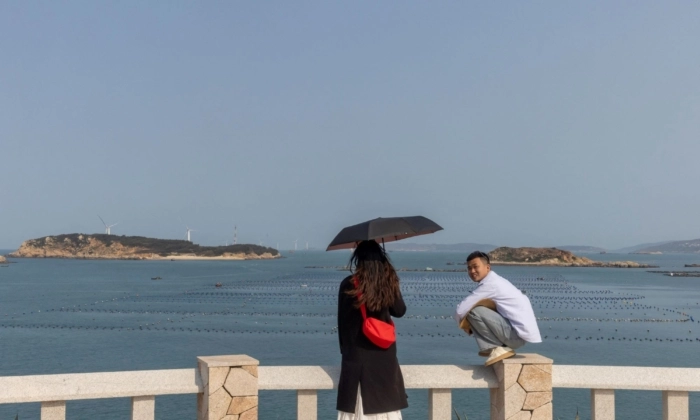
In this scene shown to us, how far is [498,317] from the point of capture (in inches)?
200

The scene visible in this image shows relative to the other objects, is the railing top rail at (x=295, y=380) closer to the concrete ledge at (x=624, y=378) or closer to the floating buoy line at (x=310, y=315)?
the concrete ledge at (x=624, y=378)

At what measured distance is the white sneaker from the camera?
16.1 feet

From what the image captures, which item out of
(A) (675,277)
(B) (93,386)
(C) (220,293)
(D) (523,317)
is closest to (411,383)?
(D) (523,317)

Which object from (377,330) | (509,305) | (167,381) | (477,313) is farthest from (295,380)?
(509,305)

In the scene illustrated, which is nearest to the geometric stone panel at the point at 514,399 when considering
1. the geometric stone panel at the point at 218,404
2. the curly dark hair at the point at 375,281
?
the curly dark hair at the point at 375,281

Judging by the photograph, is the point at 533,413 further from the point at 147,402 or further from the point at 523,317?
the point at 147,402

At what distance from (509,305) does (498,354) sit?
1.23 ft

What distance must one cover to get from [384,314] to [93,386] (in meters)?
1.94

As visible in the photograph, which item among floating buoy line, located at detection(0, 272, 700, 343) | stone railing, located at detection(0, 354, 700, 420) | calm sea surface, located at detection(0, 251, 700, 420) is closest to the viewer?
stone railing, located at detection(0, 354, 700, 420)

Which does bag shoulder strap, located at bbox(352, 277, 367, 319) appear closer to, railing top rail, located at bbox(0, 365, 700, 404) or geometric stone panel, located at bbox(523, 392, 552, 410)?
railing top rail, located at bbox(0, 365, 700, 404)

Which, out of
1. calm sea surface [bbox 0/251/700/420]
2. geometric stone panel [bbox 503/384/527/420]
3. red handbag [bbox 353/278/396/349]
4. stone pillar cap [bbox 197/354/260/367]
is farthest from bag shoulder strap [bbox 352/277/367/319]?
calm sea surface [bbox 0/251/700/420]

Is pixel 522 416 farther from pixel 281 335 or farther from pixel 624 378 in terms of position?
pixel 281 335

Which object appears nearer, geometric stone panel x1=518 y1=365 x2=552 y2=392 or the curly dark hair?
the curly dark hair

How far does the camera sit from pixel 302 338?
1823 inches
